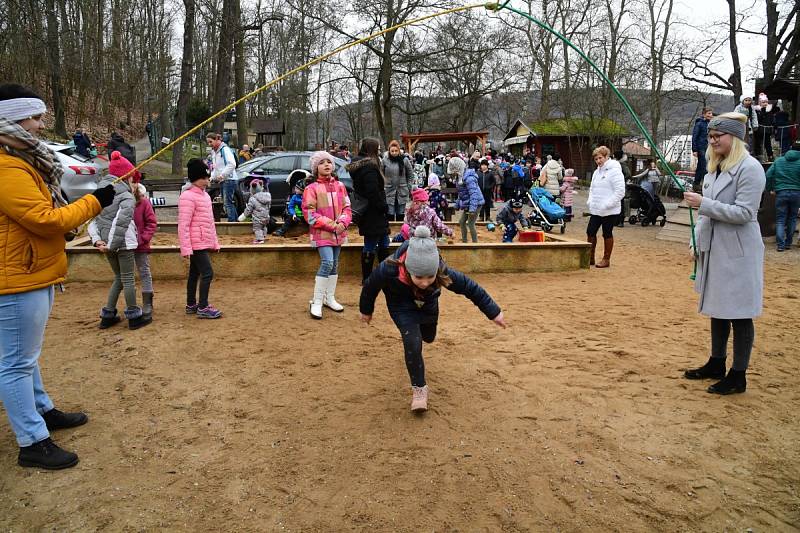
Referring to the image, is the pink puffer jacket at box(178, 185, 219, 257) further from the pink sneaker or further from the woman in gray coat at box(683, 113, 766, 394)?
the woman in gray coat at box(683, 113, 766, 394)

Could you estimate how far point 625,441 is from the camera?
3580 mm

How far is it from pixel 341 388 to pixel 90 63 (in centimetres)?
2991

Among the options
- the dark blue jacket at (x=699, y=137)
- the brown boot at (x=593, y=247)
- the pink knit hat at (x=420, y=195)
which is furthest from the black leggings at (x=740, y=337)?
the dark blue jacket at (x=699, y=137)

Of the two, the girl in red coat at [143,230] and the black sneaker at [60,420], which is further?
the girl in red coat at [143,230]

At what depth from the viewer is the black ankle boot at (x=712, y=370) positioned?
4469 millimetres

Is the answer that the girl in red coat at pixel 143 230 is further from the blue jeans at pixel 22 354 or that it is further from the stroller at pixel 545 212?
the stroller at pixel 545 212

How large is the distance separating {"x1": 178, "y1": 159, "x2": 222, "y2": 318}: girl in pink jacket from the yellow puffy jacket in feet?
8.96

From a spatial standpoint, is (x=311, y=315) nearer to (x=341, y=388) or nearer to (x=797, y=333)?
(x=341, y=388)

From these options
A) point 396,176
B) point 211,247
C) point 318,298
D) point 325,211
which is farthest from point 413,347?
point 396,176

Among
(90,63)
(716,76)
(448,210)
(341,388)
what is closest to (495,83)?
(716,76)

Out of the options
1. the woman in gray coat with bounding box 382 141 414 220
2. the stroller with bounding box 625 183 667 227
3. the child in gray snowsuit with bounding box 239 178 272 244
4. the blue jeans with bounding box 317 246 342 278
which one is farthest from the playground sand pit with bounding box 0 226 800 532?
the stroller with bounding box 625 183 667 227

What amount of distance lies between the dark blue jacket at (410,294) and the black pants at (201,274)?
2.82 m

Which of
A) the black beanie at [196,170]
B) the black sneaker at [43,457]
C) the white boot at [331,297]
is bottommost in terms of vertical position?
the black sneaker at [43,457]

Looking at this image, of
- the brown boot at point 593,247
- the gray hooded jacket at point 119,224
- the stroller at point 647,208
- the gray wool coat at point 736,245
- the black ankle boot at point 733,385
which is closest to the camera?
the gray wool coat at point 736,245
